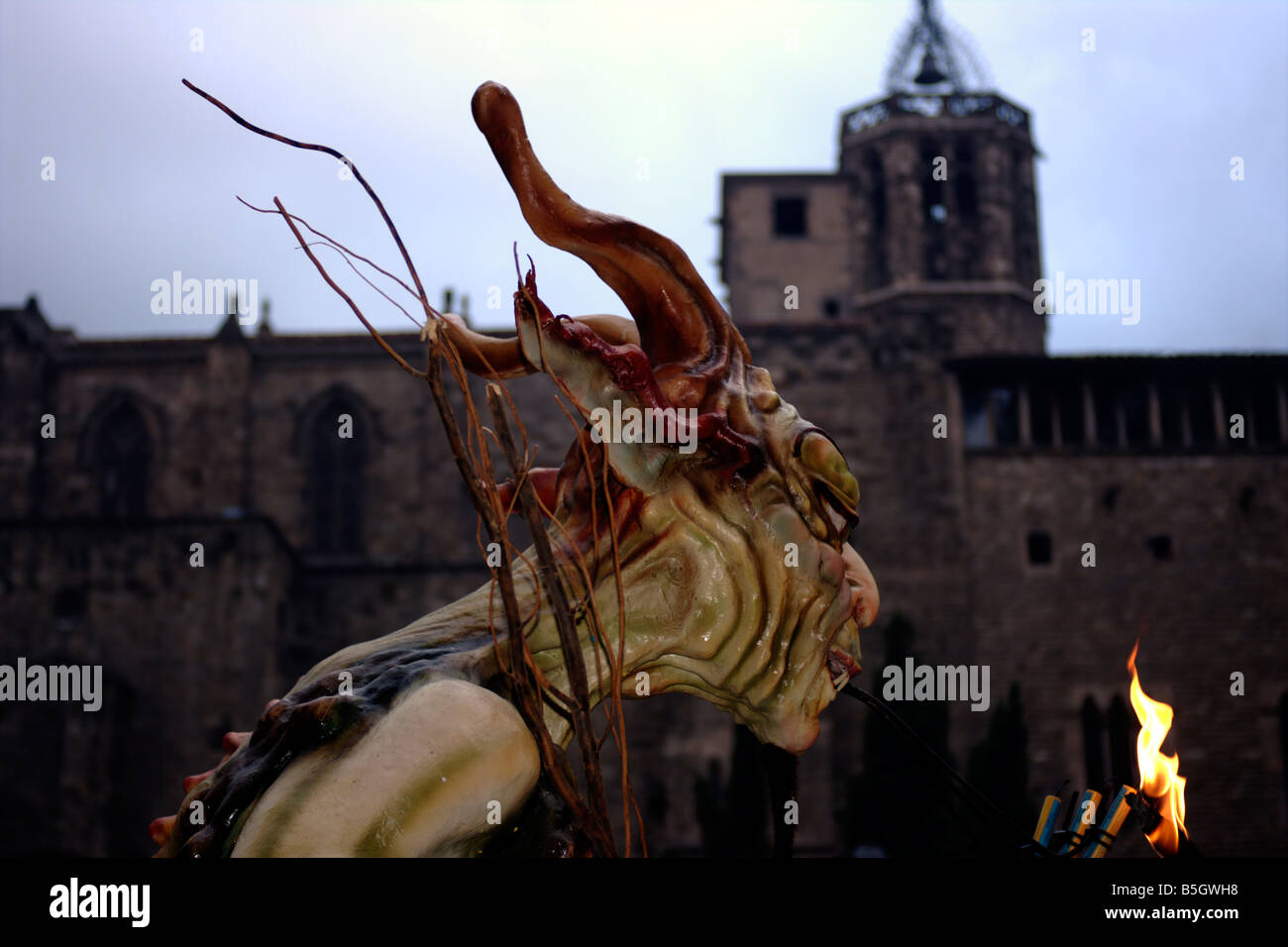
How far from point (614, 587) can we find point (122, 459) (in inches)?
1250

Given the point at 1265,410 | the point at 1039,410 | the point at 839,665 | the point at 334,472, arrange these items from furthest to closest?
the point at 334,472 < the point at 1039,410 < the point at 1265,410 < the point at 839,665

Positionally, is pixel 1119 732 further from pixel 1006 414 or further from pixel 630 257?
pixel 630 257

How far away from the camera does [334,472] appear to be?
103ft

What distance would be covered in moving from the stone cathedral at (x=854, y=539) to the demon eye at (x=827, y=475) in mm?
21558

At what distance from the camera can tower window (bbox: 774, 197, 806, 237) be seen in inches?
1336

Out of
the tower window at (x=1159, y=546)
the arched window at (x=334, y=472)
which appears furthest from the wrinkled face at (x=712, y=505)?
the arched window at (x=334, y=472)

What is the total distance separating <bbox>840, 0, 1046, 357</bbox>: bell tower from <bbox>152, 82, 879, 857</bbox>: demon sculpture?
30248 millimetres

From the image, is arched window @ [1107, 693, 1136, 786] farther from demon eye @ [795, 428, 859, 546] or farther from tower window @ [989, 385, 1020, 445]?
demon eye @ [795, 428, 859, 546]

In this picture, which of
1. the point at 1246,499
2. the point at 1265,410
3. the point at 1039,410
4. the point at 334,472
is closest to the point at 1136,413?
the point at 1039,410

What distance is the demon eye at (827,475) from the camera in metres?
2.56
